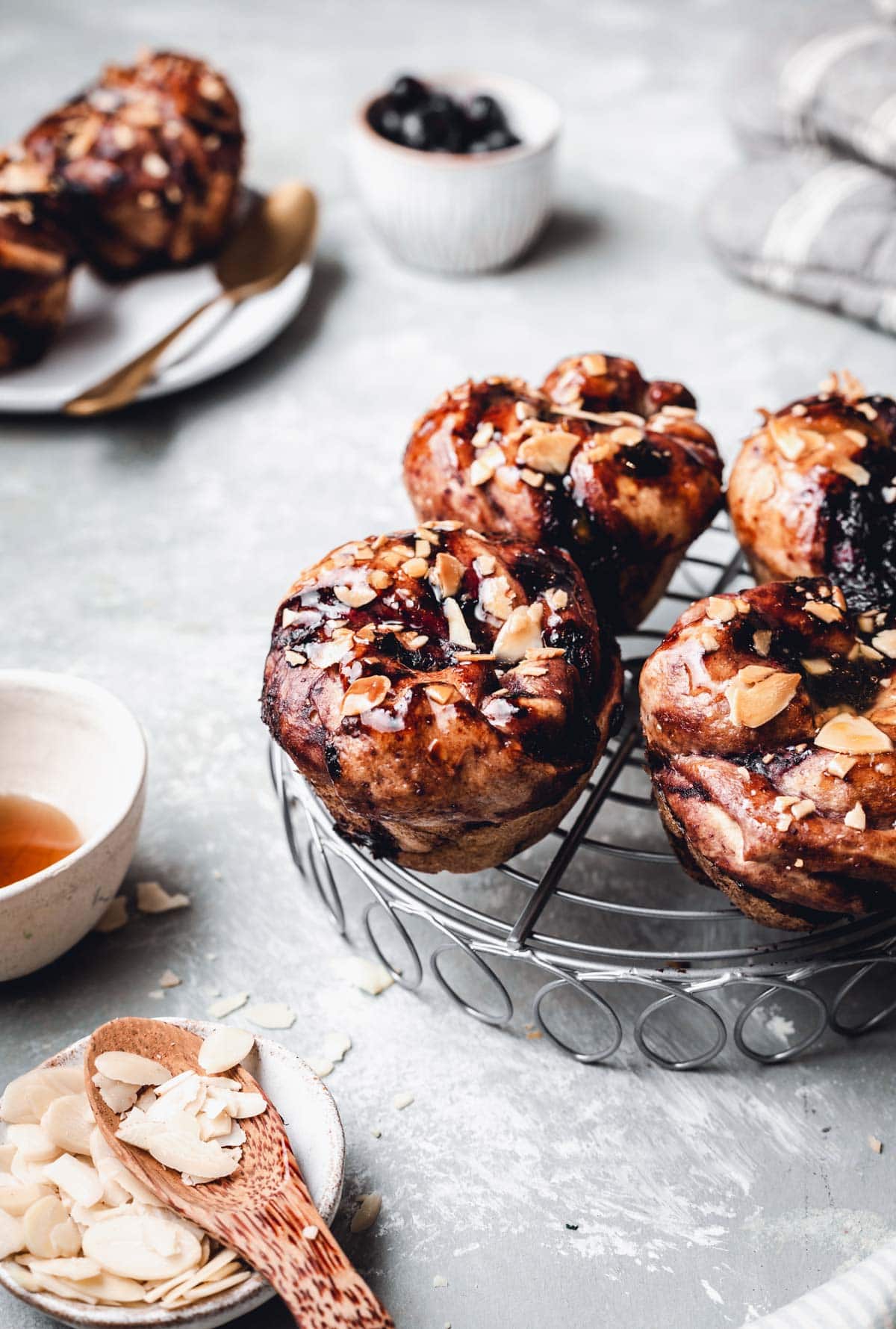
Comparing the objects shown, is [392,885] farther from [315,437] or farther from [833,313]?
[833,313]

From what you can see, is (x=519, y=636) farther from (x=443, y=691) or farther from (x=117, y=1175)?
(x=117, y=1175)

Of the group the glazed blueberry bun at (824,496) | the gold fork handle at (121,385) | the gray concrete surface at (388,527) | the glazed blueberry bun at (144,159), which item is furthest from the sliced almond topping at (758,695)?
the glazed blueberry bun at (144,159)

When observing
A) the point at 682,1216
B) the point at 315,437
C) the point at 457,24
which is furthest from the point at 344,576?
the point at 457,24

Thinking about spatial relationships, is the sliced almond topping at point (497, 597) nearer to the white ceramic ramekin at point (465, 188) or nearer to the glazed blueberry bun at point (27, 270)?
the glazed blueberry bun at point (27, 270)

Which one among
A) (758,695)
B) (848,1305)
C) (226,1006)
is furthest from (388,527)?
(848,1305)

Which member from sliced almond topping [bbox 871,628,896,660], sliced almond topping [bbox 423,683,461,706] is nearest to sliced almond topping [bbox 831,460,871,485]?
sliced almond topping [bbox 871,628,896,660]

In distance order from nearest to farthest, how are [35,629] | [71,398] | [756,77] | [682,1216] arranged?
[682,1216], [35,629], [71,398], [756,77]
